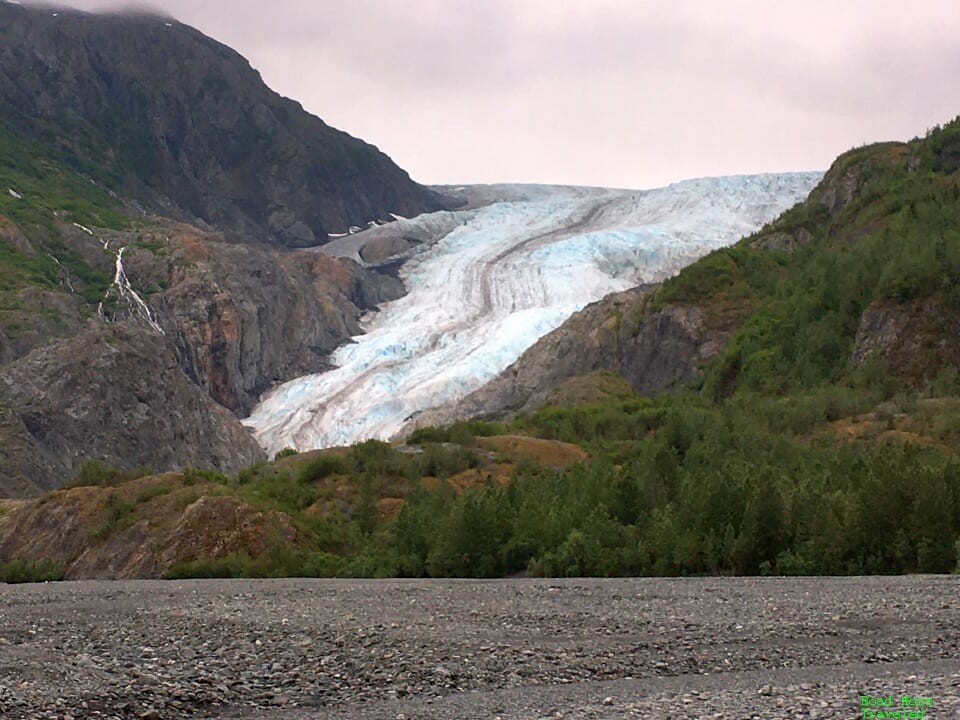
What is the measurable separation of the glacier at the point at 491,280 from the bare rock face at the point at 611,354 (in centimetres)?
331

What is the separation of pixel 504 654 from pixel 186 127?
285 feet

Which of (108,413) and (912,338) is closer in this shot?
(912,338)

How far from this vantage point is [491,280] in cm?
6512

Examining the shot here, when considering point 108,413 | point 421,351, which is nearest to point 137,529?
point 108,413

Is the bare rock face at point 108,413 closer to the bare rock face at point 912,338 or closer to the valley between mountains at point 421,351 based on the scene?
the valley between mountains at point 421,351

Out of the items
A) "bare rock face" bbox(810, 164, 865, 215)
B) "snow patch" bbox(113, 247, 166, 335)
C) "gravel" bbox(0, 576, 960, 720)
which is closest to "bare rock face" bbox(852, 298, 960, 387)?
"bare rock face" bbox(810, 164, 865, 215)

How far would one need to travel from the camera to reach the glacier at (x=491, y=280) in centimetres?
5291

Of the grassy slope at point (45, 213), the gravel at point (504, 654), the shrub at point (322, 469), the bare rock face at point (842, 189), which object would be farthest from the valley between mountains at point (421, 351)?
the gravel at point (504, 654)

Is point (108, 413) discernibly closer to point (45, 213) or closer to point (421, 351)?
point (421, 351)

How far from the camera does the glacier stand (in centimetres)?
Result: 5291

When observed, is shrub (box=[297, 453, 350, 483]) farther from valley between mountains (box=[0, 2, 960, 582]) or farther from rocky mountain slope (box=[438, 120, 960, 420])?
rocky mountain slope (box=[438, 120, 960, 420])

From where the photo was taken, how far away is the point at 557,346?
48.1 metres

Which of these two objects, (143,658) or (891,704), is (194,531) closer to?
(143,658)

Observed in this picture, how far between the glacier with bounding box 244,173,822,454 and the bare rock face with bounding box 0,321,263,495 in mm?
6764
